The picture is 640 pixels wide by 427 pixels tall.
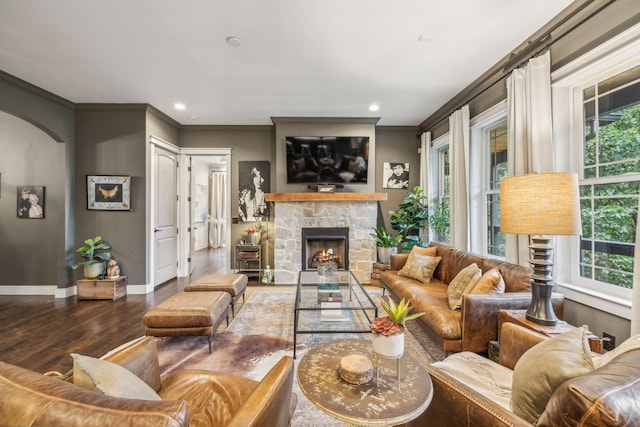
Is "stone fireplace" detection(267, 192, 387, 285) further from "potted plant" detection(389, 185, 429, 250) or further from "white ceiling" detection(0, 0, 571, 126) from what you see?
"white ceiling" detection(0, 0, 571, 126)

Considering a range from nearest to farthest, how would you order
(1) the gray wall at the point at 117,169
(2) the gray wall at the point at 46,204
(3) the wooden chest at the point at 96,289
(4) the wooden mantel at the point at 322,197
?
(3) the wooden chest at the point at 96,289 → (2) the gray wall at the point at 46,204 → (1) the gray wall at the point at 117,169 → (4) the wooden mantel at the point at 322,197

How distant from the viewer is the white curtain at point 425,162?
488cm

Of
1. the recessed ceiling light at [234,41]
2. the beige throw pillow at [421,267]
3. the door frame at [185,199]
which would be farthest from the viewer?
the door frame at [185,199]

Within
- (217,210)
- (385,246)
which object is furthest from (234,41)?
(217,210)

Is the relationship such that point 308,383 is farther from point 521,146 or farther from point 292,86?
point 292,86

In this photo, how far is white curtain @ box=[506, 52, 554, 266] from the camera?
2354 mm

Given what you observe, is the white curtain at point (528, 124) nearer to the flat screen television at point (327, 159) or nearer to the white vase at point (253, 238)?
the flat screen television at point (327, 159)

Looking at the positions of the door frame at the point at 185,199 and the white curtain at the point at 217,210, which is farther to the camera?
the white curtain at the point at 217,210

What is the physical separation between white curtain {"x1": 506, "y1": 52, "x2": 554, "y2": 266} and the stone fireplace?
7.96 feet

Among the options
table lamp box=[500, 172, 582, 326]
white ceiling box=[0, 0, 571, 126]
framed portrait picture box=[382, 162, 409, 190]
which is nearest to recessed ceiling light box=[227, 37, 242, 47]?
white ceiling box=[0, 0, 571, 126]

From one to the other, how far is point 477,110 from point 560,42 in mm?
1222

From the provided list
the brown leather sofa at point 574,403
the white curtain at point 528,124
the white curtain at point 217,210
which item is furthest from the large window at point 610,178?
the white curtain at point 217,210

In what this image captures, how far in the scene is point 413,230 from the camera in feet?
17.4

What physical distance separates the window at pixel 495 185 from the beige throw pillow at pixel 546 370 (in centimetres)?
264
